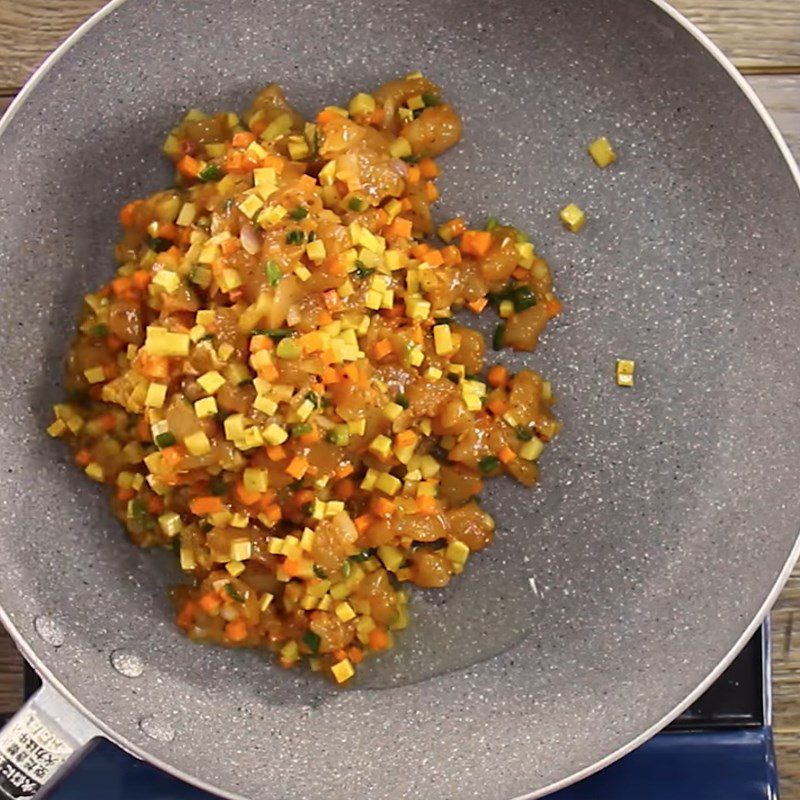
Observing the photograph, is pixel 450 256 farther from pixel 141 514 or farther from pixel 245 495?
pixel 141 514

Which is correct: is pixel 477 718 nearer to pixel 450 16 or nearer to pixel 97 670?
pixel 97 670

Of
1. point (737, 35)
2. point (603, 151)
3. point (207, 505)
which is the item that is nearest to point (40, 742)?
point (207, 505)

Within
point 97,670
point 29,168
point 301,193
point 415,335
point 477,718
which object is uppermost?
point 29,168

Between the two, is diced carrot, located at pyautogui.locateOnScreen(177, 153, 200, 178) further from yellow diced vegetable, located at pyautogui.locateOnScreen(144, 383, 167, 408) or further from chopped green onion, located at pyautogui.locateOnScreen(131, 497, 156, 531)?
chopped green onion, located at pyautogui.locateOnScreen(131, 497, 156, 531)

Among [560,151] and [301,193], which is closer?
[301,193]

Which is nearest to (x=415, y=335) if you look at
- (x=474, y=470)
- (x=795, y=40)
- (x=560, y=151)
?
(x=474, y=470)

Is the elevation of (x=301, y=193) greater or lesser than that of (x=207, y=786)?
greater

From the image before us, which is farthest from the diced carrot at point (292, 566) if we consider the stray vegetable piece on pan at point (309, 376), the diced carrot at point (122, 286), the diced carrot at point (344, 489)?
the diced carrot at point (122, 286)
